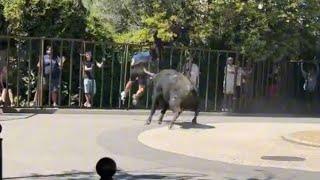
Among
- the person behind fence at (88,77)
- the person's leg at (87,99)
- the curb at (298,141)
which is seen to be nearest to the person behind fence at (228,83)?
the person behind fence at (88,77)

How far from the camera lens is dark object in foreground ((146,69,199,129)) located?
15.5m

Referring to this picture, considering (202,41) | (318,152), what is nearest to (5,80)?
(202,41)

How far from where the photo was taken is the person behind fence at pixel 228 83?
20.4 metres

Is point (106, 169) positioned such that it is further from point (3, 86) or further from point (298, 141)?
point (3, 86)

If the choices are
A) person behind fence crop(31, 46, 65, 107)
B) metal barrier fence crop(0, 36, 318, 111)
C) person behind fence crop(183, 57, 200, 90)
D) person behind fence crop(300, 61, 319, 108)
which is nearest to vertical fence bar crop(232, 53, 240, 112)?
metal barrier fence crop(0, 36, 318, 111)

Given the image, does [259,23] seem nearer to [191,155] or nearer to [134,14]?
[134,14]

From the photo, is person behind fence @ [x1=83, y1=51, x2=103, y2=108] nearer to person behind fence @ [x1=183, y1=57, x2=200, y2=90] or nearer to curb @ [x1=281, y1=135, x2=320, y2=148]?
person behind fence @ [x1=183, y1=57, x2=200, y2=90]

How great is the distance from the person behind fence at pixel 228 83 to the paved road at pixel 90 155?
15.8 feet

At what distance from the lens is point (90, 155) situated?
11414mm

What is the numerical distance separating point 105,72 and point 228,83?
3.85 metres

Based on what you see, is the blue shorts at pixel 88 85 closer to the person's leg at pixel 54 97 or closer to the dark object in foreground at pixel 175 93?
the person's leg at pixel 54 97

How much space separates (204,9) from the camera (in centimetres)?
2222

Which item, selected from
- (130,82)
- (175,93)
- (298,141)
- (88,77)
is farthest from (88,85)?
(298,141)

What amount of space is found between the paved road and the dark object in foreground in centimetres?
73
